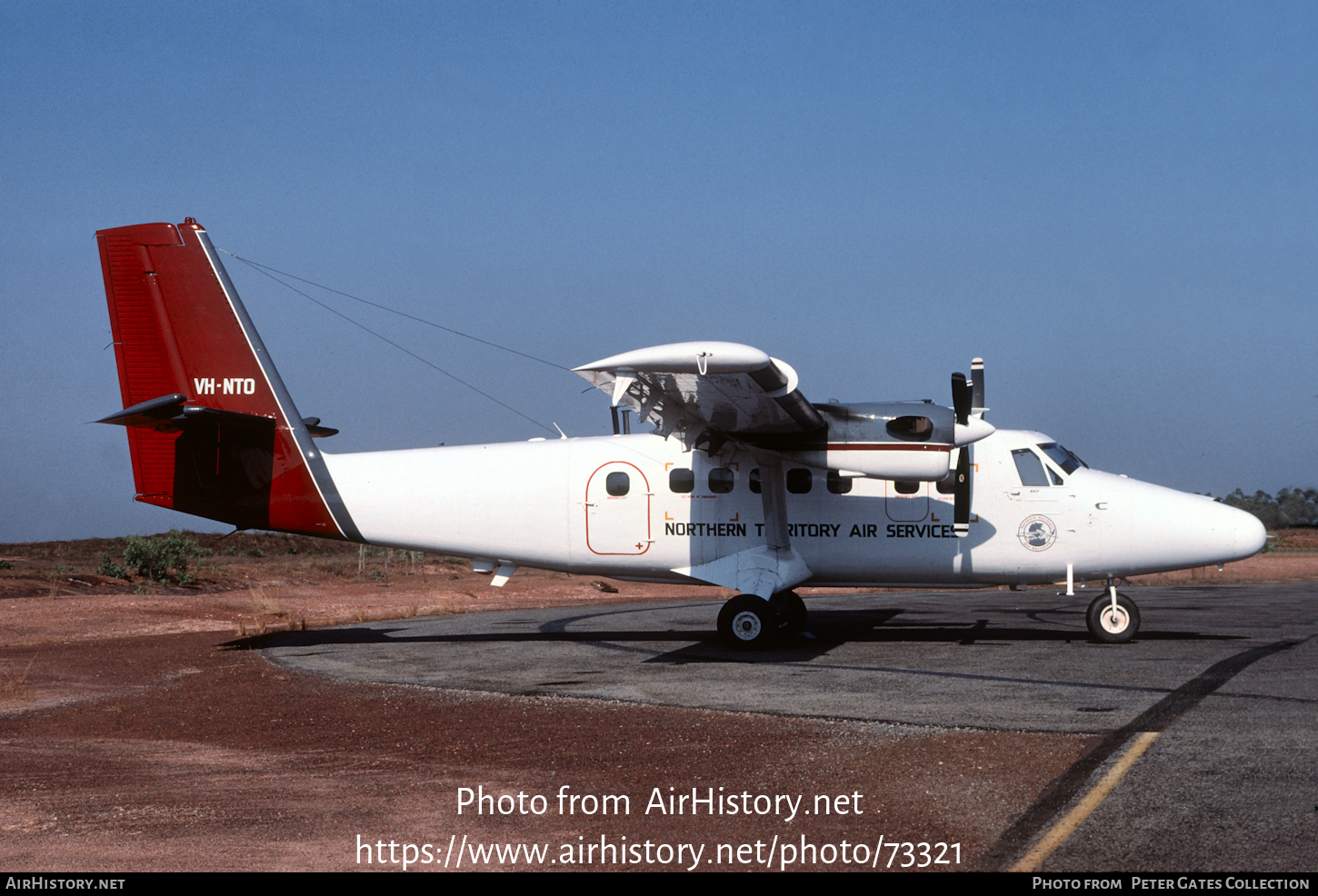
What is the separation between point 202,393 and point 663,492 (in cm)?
714

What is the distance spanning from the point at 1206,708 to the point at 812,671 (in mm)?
4340

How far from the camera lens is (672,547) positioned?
14.8 meters

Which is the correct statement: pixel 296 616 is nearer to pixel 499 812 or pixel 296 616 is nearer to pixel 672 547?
pixel 672 547

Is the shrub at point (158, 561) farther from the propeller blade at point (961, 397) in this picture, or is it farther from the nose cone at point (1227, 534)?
the nose cone at point (1227, 534)

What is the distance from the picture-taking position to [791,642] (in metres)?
15.2

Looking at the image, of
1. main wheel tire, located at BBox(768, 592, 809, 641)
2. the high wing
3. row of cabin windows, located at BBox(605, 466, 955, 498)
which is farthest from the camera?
main wheel tire, located at BBox(768, 592, 809, 641)

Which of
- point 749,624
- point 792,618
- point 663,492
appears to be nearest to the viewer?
point 749,624

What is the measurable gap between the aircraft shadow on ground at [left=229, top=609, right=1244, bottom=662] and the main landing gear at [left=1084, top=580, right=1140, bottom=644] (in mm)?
435

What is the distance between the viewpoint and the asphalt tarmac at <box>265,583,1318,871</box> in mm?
5340

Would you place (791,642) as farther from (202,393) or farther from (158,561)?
(158,561)

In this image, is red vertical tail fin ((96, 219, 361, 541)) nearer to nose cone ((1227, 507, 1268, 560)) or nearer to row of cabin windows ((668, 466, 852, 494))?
row of cabin windows ((668, 466, 852, 494))

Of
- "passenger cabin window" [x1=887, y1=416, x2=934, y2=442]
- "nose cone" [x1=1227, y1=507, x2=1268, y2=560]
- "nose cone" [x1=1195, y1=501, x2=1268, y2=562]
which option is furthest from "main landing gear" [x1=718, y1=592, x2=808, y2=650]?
"nose cone" [x1=1227, y1=507, x2=1268, y2=560]

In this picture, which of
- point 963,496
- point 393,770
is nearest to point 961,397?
point 963,496

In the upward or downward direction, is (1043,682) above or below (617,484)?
below
